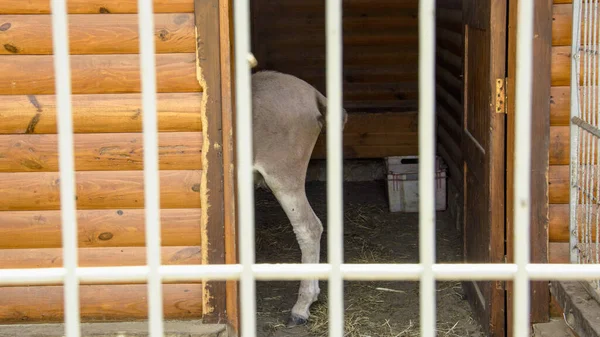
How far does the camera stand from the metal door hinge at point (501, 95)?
15.2ft

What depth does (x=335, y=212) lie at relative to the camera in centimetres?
196

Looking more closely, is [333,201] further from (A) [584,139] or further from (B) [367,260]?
(B) [367,260]

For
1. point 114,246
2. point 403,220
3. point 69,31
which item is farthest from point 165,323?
point 403,220

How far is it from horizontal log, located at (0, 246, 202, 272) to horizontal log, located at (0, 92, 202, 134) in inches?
25.7

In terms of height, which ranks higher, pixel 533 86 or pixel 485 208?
pixel 533 86

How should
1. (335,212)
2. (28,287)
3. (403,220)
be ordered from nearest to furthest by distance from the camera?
(335,212), (28,287), (403,220)

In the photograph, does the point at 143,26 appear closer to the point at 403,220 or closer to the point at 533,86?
the point at 533,86

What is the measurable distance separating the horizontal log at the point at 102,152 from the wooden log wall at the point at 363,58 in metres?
5.24

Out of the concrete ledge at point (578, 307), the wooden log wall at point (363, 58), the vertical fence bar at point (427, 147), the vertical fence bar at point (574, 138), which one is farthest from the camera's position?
the wooden log wall at point (363, 58)

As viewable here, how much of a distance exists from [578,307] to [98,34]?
2.78 meters

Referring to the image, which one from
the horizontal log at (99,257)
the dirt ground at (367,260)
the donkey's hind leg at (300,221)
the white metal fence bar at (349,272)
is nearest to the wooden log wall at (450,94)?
the dirt ground at (367,260)

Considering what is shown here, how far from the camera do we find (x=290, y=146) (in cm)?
552

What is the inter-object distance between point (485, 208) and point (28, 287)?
2621mm

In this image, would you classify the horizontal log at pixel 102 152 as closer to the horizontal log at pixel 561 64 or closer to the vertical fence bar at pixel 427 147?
the horizontal log at pixel 561 64
